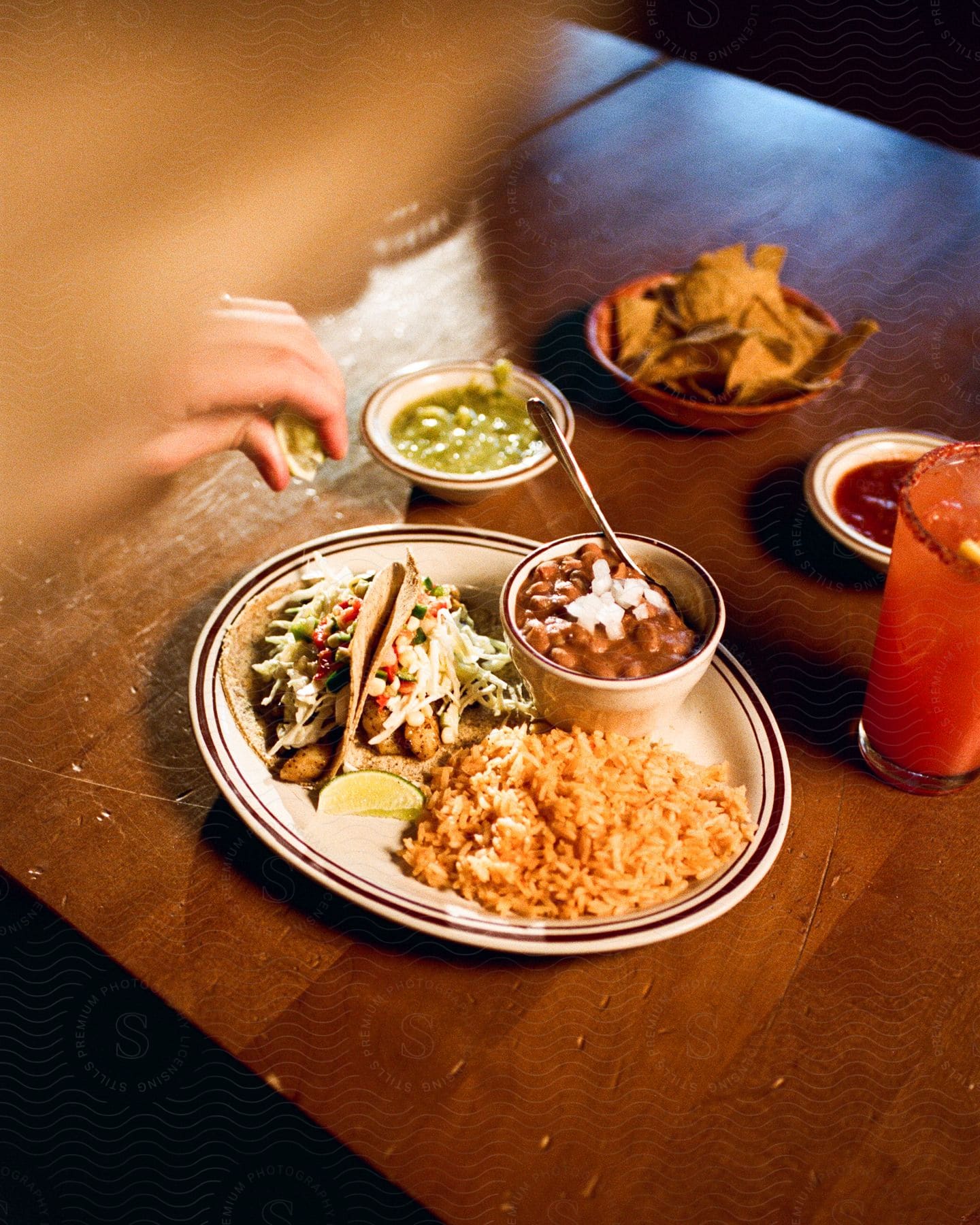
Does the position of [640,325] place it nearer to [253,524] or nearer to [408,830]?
[253,524]

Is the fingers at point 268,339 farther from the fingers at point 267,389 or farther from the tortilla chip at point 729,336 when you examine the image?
the tortilla chip at point 729,336

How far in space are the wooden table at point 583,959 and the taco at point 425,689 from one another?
279 mm

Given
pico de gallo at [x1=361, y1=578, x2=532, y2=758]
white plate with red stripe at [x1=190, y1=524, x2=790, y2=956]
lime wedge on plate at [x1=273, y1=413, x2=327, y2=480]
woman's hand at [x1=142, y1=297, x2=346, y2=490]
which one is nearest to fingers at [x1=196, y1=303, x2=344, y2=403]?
woman's hand at [x1=142, y1=297, x2=346, y2=490]

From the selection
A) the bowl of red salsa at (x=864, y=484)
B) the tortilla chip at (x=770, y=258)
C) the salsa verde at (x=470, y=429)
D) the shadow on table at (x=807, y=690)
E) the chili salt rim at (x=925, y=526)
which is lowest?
the shadow on table at (x=807, y=690)

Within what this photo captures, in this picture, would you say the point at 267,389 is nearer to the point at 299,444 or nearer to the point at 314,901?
the point at 299,444

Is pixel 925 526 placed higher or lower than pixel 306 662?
higher

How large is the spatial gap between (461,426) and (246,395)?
1.53ft

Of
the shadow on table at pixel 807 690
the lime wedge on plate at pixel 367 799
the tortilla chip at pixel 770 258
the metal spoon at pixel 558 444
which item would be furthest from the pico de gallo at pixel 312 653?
the tortilla chip at pixel 770 258

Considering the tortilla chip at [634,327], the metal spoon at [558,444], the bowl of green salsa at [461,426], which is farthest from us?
the tortilla chip at [634,327]

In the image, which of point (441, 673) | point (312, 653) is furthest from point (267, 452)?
point (441, 673)

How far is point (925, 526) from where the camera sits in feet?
5.03

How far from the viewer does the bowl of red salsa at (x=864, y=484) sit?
1964 mm

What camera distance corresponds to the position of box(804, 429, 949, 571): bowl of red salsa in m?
1.96

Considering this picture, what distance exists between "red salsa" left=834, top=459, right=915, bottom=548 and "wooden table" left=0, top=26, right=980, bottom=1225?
9 centimetres
